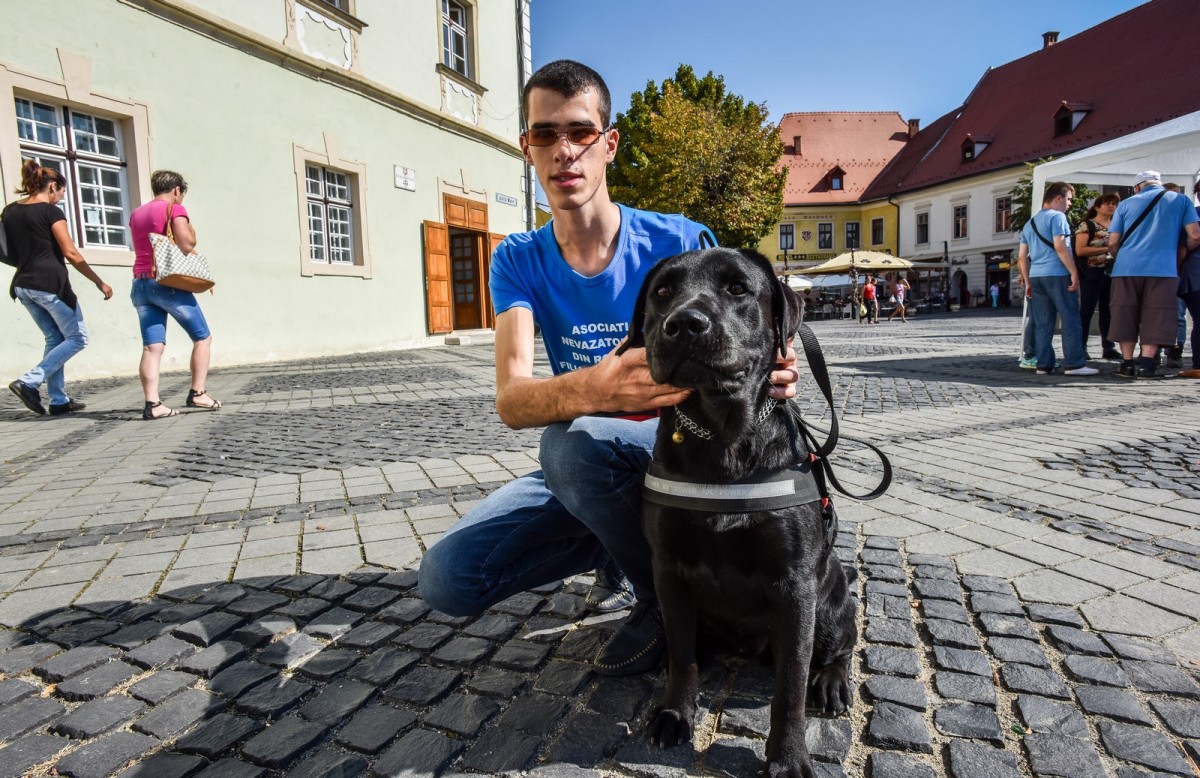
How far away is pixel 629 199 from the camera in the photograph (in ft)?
113

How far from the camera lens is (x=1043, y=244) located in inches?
318

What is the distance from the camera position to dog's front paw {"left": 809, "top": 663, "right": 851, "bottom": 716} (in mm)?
1902

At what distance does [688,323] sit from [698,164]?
32426 mm

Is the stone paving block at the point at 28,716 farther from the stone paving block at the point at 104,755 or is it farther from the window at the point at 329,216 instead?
the window at the point at 329,216

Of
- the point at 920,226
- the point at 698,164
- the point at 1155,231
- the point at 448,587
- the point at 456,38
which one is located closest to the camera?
the point at 448,587

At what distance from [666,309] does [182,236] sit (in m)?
6.32

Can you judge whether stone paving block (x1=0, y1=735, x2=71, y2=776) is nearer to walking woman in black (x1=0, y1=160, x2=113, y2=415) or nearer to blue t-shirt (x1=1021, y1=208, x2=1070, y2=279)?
walking woman in black (x1=0, y1=160, x2=113, y2=415)

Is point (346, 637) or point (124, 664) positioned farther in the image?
point (346, 637)

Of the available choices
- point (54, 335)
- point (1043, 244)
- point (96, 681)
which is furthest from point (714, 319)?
point (1043, 244)

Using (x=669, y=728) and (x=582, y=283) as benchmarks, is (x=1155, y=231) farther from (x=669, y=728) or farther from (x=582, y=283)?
(x=669, y=728)

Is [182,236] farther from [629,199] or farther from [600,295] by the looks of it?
[629,199]

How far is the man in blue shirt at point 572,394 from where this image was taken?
2.13m

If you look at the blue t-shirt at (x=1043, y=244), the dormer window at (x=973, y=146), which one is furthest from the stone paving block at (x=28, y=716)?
the dormer window at (x=973, y=146)

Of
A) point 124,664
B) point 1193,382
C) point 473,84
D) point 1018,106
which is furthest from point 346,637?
point 1018,106
